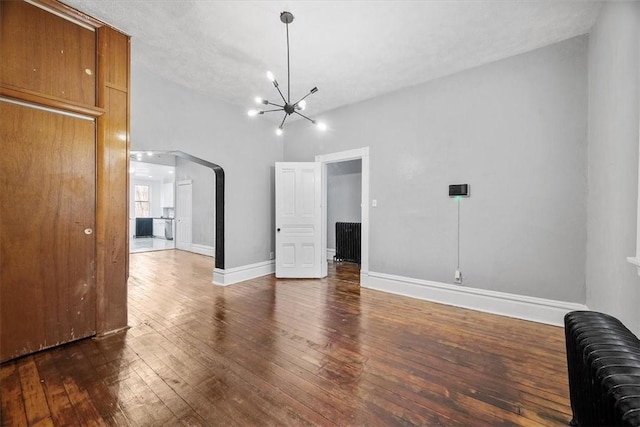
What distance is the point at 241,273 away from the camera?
4.61 m

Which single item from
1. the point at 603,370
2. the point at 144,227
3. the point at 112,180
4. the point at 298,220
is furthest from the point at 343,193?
the point at 144,227

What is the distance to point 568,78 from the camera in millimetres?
2803

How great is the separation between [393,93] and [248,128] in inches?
105

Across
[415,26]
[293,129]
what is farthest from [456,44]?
[293,129]

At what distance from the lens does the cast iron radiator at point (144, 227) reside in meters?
11.3

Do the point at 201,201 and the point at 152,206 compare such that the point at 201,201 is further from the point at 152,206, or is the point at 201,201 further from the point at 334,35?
the point at 334,35

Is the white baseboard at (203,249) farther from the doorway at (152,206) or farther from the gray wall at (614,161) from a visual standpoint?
the gray wall at (614,161)

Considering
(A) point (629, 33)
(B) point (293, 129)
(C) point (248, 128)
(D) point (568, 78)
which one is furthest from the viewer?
(B) point (293, 129)

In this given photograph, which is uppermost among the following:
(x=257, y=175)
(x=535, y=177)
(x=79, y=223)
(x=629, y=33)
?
(x=629, y=33)

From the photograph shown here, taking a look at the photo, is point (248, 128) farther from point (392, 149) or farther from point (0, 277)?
point (0, 277)

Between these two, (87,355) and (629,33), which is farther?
(87,355)

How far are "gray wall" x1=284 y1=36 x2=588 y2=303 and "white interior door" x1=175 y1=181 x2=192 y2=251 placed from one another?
6249 mm

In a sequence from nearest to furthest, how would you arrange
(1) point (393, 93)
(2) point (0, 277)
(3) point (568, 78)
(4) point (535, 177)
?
(2) point (0, 277) → (3) point (568, 78) → (4) point (535, 177) → (1) point (393, 93)

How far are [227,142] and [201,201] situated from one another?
3.86 metres
